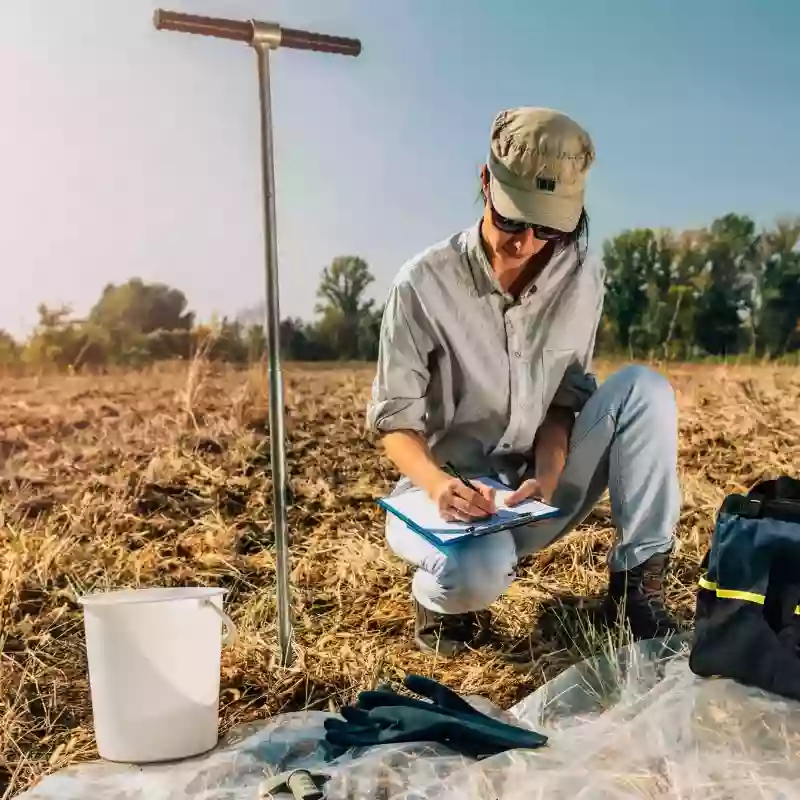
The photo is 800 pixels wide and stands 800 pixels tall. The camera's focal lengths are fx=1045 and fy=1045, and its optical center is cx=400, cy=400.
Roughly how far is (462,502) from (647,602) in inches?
16.2

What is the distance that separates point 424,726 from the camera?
1449 mm

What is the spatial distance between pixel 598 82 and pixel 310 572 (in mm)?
1235

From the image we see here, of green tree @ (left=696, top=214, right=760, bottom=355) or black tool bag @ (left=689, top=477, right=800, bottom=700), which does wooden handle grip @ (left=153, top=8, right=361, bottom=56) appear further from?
black tool bag @ (left=689, top=477, right=800, bottom=700)

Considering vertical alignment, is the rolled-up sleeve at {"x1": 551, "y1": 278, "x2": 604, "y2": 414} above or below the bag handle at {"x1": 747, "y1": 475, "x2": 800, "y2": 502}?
above

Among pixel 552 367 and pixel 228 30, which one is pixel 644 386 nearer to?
pixel 552 367

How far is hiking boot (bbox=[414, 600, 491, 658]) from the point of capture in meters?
1.94

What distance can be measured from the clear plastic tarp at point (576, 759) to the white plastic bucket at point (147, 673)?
0.13 feet

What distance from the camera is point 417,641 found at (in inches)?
77.6

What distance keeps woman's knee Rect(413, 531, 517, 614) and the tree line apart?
0.68 metres

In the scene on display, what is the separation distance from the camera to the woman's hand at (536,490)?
173 centimetres

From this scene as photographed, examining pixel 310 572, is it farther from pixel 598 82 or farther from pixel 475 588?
pixel 598 82

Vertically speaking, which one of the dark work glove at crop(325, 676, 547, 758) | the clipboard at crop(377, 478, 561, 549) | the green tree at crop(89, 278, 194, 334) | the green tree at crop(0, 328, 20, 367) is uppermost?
the green tree at crop(89, 278, 194, 334)

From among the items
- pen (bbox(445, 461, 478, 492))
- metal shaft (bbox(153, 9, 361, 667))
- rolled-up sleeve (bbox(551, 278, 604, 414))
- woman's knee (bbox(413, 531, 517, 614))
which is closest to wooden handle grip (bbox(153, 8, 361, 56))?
metal shaft (bbox(153, 9, 361, 667))

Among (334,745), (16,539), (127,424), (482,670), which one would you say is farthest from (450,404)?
(16,539)
